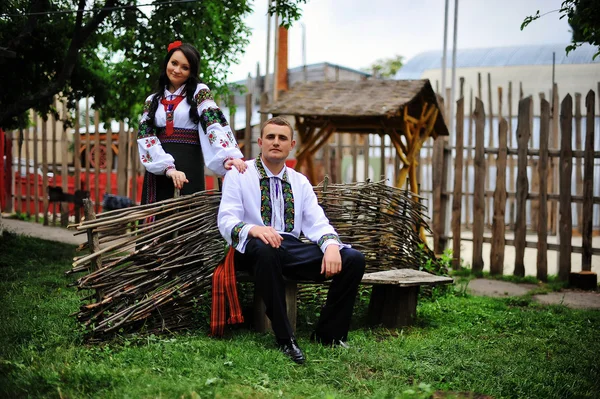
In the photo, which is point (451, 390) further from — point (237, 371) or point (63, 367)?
point (63, 367)

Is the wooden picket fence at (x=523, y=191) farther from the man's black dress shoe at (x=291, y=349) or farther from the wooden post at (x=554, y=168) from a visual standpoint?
the man's black dress shoe at (x=291, y=349)

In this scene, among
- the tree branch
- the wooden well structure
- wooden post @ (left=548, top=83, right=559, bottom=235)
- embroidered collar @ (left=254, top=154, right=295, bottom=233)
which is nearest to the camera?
embroidered collar @ (left=254, top=154, right=295, bottom=233)

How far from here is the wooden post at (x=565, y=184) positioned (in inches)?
314

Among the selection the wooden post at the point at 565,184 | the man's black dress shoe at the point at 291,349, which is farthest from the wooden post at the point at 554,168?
the man's black dress shoe at the point at 291,349

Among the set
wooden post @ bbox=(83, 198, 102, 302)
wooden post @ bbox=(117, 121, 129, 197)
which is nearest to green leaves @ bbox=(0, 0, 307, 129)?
wooden post @ bbox=(117, 121, 129, 197)

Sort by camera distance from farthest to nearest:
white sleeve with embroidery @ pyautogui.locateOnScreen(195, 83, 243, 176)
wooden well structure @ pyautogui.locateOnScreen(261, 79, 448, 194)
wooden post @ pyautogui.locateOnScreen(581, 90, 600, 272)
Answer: wooden well structure @ pyautogui.locateOnScreen(261, 79, 448, 194), wooden post @ pyautogui.locateOnScreen(581, 90, 600, 272), white sleeve with embroidery @ pyautogui.locateOnScreen(195, 83, 243, 176)

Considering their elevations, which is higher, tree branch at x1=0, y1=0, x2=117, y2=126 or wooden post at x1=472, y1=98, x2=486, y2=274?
tree branch at x1=0, y1=0, x2=117, y2=126

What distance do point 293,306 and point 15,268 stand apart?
377 cm

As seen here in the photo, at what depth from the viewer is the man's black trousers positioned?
4188mm

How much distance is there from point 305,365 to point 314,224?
36.0 inches

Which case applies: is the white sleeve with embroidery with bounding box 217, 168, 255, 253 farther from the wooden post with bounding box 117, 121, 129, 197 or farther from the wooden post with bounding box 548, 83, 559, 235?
the wooden post with bounding box 548, 83, 559, 235

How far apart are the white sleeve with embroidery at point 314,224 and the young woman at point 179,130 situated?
505 mm

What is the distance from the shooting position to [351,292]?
4418mm

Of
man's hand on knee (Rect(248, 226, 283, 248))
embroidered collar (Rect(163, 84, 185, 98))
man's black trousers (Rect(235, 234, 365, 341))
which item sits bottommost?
man's black trousers (Rect(235, 234, 365, 341))
